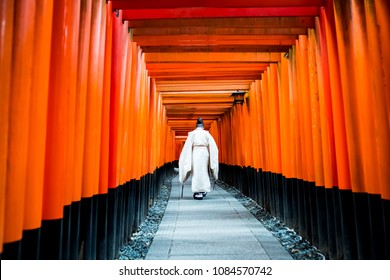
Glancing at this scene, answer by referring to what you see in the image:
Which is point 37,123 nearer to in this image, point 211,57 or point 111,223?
point 111,223

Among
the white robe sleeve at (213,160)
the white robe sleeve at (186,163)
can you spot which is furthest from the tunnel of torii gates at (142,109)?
the white robe sleeve at (186,163)

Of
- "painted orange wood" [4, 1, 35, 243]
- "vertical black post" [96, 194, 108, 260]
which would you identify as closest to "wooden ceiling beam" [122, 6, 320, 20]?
"vertical black post" [96, 194, 108, 260]

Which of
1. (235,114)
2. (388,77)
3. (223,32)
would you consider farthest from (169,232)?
(235,114)

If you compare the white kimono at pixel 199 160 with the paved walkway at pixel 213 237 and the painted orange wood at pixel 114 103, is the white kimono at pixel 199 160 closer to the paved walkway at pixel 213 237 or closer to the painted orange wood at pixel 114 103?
the paved walkway at pixel 213 237

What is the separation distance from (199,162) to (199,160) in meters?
0.06

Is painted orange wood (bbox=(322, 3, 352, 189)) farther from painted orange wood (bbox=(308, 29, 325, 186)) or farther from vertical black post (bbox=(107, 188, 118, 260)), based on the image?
vertical black post (bbox=(107, 188, 118, 260))

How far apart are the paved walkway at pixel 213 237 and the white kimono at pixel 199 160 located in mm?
1838

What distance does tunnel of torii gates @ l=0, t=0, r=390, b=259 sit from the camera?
1.64 m

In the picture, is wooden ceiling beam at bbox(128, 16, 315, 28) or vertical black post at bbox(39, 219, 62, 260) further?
wooden ceiling beam at bbox(128, 16, 315, 28)

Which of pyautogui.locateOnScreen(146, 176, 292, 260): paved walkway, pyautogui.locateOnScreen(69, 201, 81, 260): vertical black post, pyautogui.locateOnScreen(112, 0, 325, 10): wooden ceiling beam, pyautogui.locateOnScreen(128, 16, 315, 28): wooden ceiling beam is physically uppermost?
pyautogui.locateOnScreen(128, 16, 315, 28): wooden ceiling beam

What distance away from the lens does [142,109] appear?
5.45 m

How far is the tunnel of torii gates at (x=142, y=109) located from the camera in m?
1.64

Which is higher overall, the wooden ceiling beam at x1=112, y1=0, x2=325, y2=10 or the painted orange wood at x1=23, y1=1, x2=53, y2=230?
the wooden ceiling beam at x1=112, y1=0, x2=325, y2=10

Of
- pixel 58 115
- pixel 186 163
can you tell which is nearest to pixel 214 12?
pixel 58 115
